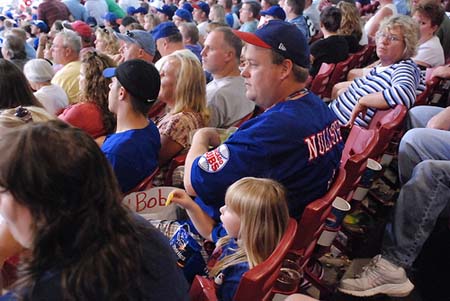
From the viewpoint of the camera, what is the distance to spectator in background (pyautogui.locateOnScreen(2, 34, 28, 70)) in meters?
4.27

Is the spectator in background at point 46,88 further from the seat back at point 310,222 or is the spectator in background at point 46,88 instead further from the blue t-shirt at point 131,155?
the seat back at point 310,222

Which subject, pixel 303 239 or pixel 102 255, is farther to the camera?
pixel 303 239

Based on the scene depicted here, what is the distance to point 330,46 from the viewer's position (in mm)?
4148

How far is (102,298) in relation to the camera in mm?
952

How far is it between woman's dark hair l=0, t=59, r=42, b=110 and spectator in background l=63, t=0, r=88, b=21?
5586 millimetres

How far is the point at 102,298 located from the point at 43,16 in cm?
729

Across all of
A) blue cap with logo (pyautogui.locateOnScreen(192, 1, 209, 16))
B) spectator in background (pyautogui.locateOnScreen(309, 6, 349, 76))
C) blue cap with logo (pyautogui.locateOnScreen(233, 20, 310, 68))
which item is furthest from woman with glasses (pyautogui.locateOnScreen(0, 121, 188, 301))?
blue cap with logo (pyautogui.locateOnScreen(192, 1, 209, 16))

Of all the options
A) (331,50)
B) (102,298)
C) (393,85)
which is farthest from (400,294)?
(331,50)

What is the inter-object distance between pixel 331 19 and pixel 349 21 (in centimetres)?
45

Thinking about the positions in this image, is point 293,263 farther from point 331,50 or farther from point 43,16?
point 43,16

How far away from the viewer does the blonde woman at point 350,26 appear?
4559 mm

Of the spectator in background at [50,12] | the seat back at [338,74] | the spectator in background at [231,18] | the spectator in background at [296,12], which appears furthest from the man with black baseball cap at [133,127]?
the spectator in background at [50,12]

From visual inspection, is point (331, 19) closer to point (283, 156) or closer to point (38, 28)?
point (283, 156)

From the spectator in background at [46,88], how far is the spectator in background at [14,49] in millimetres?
969
